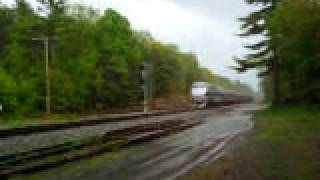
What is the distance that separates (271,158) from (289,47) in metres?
25.4

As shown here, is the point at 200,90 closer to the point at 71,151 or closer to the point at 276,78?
the point at 276,78

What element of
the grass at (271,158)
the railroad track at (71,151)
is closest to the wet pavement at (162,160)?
the railroad track at (71,151)

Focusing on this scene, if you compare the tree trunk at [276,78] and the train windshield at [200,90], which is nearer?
the tree trunk at [276,78]

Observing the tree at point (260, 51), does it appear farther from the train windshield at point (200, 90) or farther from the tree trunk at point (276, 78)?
the train windshield at point (200, 90)

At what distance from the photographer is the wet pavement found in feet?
54.5

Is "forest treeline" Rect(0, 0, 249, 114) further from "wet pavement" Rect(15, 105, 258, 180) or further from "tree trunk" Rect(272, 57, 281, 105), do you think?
"wet pavement" Rect(15, 105, 258, 180)

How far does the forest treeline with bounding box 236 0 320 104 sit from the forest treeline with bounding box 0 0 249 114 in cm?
2594

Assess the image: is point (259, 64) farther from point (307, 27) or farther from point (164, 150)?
point (164, 150)

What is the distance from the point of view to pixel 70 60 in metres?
79.4

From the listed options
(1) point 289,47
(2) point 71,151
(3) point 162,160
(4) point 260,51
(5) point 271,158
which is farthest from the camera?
(4) point 260,51

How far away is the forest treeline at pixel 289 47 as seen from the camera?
128 ft

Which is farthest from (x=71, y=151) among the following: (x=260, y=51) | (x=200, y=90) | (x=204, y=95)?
(x=200, y=90)

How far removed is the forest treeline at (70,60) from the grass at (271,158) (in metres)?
45.8

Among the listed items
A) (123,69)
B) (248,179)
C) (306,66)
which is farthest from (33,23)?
(248,179)
